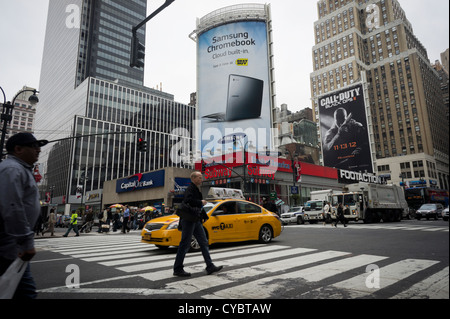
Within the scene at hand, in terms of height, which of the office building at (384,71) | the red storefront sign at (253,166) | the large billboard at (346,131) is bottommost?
the red storefront sign at (253,166)

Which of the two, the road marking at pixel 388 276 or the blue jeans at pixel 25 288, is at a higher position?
the blue jeans at pixel 25 288

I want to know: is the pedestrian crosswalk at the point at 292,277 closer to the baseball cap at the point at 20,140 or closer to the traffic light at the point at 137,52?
the baseball cap at the point at 20,140

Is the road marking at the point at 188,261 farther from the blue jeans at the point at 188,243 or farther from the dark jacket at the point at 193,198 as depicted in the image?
the dark jacket at the point at 193,198

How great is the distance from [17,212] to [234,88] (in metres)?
47.8

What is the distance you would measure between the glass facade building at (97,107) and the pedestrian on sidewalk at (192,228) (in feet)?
232

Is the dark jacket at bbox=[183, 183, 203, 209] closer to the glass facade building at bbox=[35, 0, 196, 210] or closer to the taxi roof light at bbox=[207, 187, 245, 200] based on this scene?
the taxi roof light at bbox=[207, 187, 245, 200]

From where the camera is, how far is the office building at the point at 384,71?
83812mm

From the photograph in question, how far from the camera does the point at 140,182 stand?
4528cm

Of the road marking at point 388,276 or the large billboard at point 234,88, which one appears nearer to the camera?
the road marking at point 388,276

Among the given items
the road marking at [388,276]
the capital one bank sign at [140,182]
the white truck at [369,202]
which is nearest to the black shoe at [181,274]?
the road marking at [388,276]

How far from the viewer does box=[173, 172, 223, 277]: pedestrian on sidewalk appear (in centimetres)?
506

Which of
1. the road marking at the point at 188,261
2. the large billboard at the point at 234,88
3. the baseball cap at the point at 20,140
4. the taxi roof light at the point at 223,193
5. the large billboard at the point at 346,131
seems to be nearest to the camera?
the baseball cap at the point at 20,140

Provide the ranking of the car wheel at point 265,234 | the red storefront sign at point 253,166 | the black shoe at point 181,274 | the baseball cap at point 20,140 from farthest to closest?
1. the red storefront sign at point 253,166
2. the car wheel at point 265,234
3. the black shoe at point 181,274
4. the baseball cap at point 20,140

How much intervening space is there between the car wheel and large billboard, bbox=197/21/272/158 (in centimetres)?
3658
